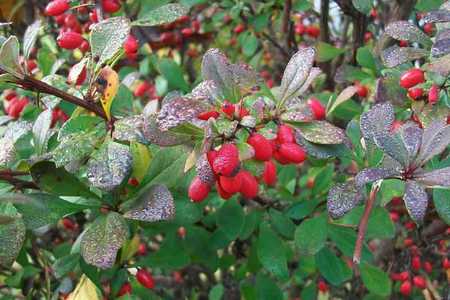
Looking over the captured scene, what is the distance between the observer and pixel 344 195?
81cm

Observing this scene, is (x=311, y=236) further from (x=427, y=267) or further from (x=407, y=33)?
(x=427, y=267)

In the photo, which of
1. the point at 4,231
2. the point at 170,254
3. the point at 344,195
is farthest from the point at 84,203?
the point at 344,195

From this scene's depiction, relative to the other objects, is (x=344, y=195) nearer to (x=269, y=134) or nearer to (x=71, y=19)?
(x=269, y=134)

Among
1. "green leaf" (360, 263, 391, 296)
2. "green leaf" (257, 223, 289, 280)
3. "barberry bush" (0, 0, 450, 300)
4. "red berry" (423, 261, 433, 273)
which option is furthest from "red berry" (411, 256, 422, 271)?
"green leaf" (257, 223, 289, 280)

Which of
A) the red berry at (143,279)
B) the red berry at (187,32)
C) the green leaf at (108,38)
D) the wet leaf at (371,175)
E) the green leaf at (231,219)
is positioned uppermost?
the green leaf at (108,38)

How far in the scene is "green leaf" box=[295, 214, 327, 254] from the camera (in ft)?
3.61

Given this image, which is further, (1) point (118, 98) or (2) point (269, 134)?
(1) point (118, 98)

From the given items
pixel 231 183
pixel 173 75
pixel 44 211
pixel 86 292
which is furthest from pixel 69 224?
pixel 231 183

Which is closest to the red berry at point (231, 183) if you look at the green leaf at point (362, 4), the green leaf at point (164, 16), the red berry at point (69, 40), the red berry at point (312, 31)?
the green leaf at point (164, 16)

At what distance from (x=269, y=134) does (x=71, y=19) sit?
0.85 meters

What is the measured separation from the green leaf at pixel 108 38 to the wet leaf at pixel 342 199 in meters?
0.36

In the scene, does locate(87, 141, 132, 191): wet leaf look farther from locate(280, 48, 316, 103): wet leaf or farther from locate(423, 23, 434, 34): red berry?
locate(423, 23, 434, 34): red berry

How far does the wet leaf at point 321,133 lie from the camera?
80cm

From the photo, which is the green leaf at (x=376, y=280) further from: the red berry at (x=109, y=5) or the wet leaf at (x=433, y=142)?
the red berry at (x=109, y=5)
